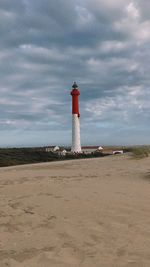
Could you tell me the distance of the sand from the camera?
4.68m

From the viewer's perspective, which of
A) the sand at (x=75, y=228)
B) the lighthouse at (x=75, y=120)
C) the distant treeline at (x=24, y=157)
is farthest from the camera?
the lighthouse at (x=75, y=120)

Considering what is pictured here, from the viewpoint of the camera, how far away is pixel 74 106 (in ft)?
141

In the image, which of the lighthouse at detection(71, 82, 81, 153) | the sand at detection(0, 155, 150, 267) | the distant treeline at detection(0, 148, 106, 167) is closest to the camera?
the sand at detection(0, 155, 150, 267)

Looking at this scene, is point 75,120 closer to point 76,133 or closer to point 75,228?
point 76,133

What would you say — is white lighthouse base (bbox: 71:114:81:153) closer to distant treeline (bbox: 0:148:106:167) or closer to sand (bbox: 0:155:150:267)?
distant treeline (bbox: 0:148:106:167)

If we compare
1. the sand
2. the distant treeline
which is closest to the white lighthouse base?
the distant treeline

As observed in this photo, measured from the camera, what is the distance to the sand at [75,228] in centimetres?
468

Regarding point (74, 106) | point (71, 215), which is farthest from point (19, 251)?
point (74, 106)

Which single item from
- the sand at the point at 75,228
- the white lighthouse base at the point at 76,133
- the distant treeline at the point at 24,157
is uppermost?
the white lighthouse base at the point at 76,133

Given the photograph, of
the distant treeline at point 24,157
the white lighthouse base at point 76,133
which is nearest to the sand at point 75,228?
the distant treeline at point 24,157

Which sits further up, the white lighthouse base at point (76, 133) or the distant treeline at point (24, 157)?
the white lighthouse base at point (76, 133)

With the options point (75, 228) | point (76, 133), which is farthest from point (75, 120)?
point (75, 228)

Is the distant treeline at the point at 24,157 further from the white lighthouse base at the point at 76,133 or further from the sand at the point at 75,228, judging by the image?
the sand at the point at 75,228

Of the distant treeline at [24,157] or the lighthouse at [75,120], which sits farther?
the lighthouse at [75,120]
